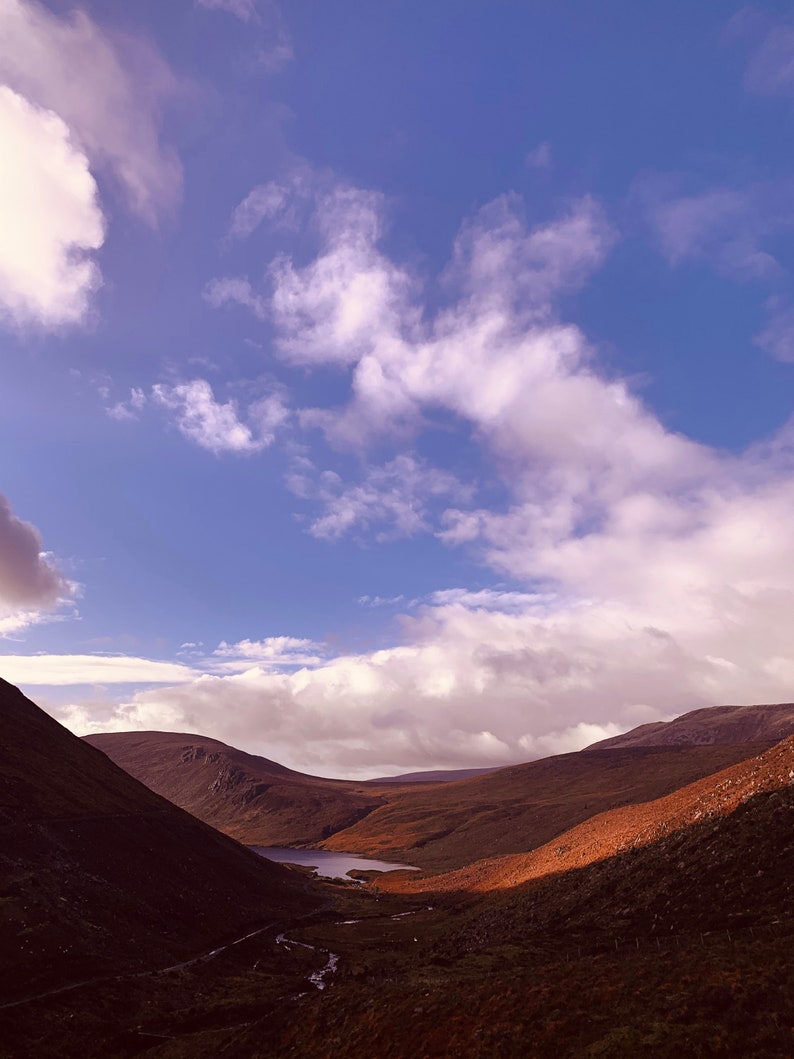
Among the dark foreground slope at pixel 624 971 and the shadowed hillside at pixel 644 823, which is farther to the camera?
the shadowed hillside at pixel 644 823

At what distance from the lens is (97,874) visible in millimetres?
73812

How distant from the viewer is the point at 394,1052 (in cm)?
3155

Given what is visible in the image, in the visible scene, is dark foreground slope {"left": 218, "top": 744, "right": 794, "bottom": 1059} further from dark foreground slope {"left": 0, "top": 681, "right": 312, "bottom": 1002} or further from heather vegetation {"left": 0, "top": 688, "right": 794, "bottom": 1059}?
dark foreground slope {"left": 0, "top": 681, "right": 312, "bottom": 1002}

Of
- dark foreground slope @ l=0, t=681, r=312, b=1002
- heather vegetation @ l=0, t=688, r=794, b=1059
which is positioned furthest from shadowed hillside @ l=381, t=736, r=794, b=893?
dark foreground slope @ l=0, t=681, r=312, b=1002

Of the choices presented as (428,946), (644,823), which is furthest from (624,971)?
(644,823)

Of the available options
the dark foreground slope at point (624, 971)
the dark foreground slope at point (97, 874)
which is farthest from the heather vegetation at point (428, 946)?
the dark foreground slope at point (97, 874)

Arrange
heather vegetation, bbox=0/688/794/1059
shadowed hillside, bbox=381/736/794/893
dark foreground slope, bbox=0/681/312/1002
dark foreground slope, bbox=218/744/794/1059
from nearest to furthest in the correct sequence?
dark foreground slope, bbox=218/744/794/1059, heather vegetation, bbox=0/688/794/1059, dark foreground slope, bbox=0/681/312/1002, shadowed hillside, bbox=381/736/794/893

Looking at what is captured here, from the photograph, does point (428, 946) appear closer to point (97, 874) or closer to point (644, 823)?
point (644, 823)

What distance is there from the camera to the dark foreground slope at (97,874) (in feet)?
177

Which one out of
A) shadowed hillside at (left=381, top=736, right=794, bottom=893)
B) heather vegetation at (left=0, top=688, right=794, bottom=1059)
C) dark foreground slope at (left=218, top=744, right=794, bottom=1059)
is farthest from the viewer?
shadowed hillside at (left=381, top=736, right=794, bottom=893)

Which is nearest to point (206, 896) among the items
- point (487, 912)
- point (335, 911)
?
point (335, 911)

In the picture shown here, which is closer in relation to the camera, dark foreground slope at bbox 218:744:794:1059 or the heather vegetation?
dark foreground slope at bbox 218:744:794:1059

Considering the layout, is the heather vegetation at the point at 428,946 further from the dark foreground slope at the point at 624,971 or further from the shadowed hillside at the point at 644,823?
the shadowed hillside at the point at 644,823

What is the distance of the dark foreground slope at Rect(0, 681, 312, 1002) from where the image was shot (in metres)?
54.0
